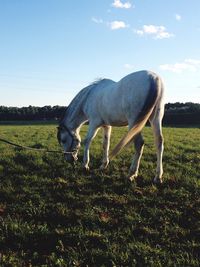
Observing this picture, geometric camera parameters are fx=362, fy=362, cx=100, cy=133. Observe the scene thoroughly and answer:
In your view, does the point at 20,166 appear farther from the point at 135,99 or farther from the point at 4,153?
the point at 135,99

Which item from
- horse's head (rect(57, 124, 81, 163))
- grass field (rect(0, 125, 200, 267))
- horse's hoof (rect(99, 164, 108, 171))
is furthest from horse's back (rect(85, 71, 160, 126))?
grass field (rect(0, 125, 200, 267))

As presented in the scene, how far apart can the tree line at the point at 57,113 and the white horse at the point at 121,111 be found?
93.2 feet

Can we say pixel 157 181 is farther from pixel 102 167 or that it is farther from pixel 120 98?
pixel 120 98

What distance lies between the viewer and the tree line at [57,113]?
1734 inches

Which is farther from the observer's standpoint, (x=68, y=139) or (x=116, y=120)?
(x=68, y=139)

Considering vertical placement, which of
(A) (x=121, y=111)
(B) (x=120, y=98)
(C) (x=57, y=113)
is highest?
(C) (x=57, y=113)

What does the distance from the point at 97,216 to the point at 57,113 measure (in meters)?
37.6

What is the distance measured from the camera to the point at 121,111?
8797 millimetres

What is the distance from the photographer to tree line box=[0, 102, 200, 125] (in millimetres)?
44031

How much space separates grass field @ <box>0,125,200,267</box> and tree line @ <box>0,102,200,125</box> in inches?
1194

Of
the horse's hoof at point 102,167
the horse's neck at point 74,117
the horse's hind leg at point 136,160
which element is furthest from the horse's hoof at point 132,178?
the horse's neck at point 74,117

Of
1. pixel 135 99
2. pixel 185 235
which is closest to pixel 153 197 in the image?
pixel 185 235

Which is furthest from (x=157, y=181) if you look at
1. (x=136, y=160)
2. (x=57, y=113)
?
(x=57, y=113)

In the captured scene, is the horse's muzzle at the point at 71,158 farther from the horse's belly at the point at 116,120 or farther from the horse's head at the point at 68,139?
the horse's belly at the point at 116,120
